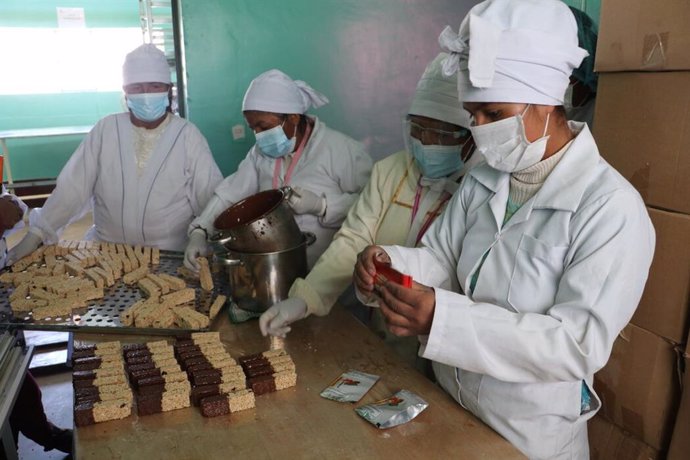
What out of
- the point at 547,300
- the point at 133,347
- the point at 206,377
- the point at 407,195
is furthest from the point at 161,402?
the point at 407,195

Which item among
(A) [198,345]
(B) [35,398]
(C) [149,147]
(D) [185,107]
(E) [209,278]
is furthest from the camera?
(D) [185,107]

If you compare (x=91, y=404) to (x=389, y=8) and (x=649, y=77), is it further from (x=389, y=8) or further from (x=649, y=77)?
(x=389, y=8)

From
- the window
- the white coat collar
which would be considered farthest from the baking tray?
the window

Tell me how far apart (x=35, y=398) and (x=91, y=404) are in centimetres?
192

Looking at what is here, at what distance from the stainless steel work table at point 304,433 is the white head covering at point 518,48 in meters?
0.88

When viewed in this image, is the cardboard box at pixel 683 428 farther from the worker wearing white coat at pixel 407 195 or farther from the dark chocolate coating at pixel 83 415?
the dark chocolate coating at pixel 83 415

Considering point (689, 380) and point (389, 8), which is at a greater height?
point (389, 8)

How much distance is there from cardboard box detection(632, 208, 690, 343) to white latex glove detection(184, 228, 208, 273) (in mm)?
1900

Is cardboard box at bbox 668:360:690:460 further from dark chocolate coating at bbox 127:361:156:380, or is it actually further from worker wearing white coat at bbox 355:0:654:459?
dark chocolate coating at bbox 127:361:156:380

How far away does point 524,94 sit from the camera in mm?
1383

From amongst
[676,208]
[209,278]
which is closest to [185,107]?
[209,278]

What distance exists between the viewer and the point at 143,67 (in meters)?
3.18

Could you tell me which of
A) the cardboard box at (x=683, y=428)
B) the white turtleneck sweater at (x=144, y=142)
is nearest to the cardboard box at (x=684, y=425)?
the cardboard box at (x=683, y=428)

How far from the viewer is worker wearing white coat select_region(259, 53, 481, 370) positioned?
6.57 ft
